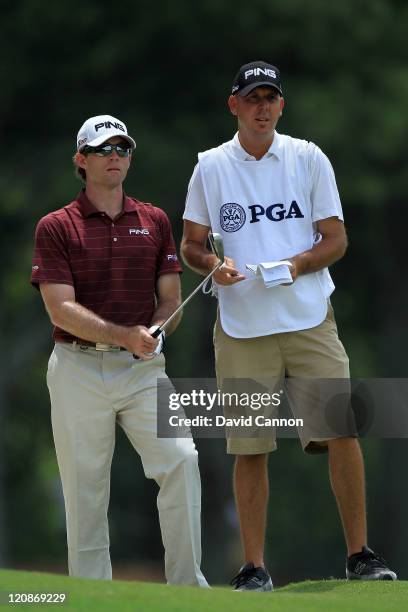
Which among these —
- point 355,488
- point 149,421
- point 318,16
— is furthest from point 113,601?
point 318,16

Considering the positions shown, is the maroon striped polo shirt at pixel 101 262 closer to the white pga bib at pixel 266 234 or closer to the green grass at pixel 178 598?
the white pga bib at pixel 266 234

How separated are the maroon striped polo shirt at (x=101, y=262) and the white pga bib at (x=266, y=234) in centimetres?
40

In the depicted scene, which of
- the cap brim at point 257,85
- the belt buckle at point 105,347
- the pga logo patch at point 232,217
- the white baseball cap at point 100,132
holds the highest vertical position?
the cap brim at point 257,85

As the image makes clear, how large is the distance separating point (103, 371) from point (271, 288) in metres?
0.88

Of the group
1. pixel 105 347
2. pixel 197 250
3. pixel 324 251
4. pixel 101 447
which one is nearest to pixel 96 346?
pixel 105 347

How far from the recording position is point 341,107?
21.0m

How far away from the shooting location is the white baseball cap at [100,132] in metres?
7.68

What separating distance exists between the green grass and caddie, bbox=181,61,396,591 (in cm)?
51

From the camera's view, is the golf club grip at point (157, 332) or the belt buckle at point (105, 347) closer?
the golf club grip at point (157, 332)

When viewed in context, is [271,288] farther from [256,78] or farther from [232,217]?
[256,78]

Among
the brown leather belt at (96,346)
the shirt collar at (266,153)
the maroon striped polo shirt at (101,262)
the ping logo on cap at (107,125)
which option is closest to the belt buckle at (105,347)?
the brown leather belt at (96,346)

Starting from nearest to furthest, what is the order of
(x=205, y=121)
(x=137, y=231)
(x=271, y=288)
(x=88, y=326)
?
(x=88, y=326), (x=137, y=231), (x=271, y=288), (x=205, y=121)

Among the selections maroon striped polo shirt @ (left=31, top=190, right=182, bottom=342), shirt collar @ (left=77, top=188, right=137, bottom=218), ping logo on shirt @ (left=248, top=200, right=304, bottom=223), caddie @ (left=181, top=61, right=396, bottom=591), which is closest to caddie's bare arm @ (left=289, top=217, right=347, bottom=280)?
caddie @ (left=181, top=61, right=396, bottom=591)

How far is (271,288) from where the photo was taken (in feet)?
25.5
